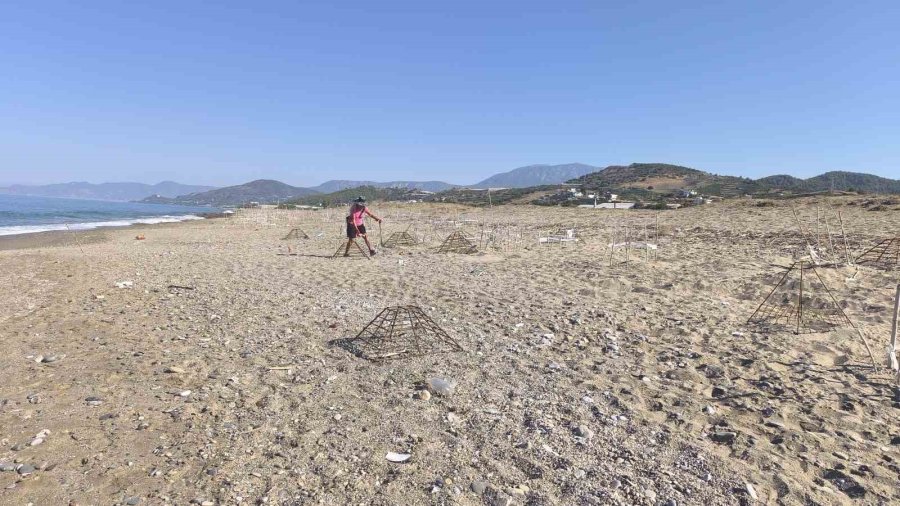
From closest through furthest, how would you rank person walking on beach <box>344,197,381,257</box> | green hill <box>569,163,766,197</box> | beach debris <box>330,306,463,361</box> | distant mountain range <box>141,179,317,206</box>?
1. beach debris <box>330,306,463,361</box>
2. person walking on beach <box>344,197,381,257</box>
3. green hill <box>569,163,766,197</box>
4. distant mountain range <box>141,179,317,206</box>

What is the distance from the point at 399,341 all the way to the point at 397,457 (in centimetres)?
254

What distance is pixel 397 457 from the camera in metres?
3.38

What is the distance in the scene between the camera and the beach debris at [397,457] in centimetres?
334

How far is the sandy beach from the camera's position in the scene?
10.1 feet

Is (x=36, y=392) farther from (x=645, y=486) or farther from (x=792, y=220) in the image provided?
(x=792, y=220)

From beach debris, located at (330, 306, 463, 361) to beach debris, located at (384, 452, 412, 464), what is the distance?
6.34ft

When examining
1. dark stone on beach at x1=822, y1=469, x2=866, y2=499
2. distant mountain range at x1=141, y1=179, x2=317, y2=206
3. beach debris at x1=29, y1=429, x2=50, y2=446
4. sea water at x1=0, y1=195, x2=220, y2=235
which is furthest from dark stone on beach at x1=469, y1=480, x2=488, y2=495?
distant mountain range at x1=141, y1=179, x2=317, y2=206

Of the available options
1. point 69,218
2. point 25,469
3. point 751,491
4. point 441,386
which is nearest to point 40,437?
point 25,469

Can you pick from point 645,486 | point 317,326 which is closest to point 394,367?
point 317,326

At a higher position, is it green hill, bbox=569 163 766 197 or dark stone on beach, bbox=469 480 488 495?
green hill, bbox=569 163 766 197

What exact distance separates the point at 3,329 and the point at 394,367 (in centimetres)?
533

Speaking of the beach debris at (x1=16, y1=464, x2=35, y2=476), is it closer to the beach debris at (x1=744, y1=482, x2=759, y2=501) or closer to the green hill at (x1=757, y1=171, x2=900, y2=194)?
the beach debris at (x1=744, y1=482, x2=759, y2=501)

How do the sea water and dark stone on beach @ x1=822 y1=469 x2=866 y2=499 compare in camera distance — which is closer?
dark stone on beach @ x1=822 y1=469 x2=866 y2=499

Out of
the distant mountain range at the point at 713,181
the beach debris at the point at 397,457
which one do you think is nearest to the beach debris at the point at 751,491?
the beach debris at the point at 397,457
